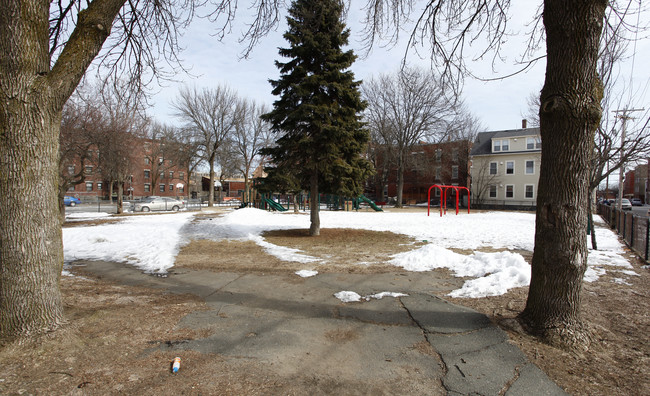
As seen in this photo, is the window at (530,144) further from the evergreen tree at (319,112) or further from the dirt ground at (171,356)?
the dirt ground at (171,356)

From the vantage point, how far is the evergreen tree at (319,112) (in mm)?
11758

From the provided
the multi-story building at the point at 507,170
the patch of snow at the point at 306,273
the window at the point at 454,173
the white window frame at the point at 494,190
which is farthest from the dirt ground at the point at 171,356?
the window at the point at 454,173

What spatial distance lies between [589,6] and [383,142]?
3939 centimetres

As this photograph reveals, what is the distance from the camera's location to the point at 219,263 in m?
7.99

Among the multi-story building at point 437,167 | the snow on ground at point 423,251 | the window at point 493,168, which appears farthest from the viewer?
the multi-story building at point 437,167

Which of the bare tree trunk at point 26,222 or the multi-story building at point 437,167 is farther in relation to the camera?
the multi-story building at point 437,167

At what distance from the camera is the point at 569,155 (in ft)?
11.5

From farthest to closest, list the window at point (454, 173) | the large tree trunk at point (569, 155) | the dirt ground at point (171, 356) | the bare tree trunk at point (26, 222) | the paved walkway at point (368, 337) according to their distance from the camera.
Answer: the window at point (454, 173) → the large tree trunk at point (569, 155) → the bare tree trunk at point (26, 222) → the paved walkway at point (368, 337) → the dirt ground at point (171, 356)

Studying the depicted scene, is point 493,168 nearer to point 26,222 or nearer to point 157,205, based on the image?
point 157,205

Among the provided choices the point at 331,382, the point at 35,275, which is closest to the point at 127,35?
the point at 35,275

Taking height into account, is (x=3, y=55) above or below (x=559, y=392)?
above

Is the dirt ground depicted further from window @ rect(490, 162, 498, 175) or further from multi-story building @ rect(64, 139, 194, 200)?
multi-story building @ rect(64, 139, 194, 200)

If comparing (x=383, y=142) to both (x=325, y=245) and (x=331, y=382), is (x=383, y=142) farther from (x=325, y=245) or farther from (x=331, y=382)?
(x=331, y=382)

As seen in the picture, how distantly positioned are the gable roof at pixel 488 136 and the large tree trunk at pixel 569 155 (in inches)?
1808
